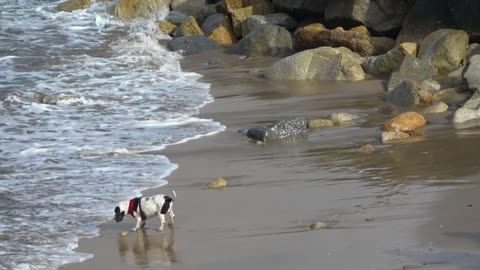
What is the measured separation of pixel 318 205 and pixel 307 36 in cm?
992

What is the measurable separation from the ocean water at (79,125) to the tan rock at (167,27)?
0.27 meters

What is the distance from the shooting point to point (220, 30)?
838 inches

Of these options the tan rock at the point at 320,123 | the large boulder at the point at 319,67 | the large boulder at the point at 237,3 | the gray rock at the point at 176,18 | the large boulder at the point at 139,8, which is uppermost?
the large boulder at the point at 237,3

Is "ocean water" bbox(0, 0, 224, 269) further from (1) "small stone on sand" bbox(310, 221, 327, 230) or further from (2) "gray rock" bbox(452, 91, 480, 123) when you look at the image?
(2) "gray rock" bbox(452, 91, 480, 123)

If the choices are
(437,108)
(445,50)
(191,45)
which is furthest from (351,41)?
(437,108)

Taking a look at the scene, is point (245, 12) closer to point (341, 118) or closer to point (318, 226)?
point (341, 118)

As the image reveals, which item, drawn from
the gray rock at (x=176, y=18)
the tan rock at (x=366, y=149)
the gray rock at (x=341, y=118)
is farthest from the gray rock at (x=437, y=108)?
the gray rock at (x=176, y=18)

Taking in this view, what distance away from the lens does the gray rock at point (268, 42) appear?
63.3 ft

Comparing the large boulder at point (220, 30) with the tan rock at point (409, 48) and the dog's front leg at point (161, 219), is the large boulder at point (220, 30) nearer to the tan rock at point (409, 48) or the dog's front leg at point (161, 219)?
the tan rock at point (409, 48)

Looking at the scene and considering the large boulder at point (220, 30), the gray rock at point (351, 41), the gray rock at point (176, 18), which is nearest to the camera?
the gray rock at point (351, 41)

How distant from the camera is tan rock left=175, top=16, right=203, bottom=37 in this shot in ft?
70.9

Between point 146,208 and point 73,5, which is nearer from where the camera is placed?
point 146,208

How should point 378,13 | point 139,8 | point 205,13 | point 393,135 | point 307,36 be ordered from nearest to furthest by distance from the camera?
point 393,135
point 307,36
point 378,13
point 205,13
point 139,8

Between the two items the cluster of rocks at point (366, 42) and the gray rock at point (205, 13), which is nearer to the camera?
the cluster of rocks at point (366, 42)
